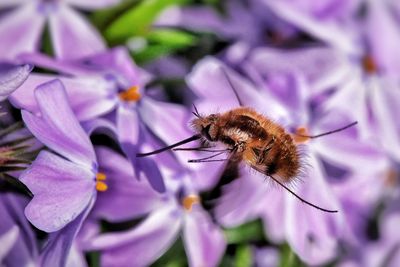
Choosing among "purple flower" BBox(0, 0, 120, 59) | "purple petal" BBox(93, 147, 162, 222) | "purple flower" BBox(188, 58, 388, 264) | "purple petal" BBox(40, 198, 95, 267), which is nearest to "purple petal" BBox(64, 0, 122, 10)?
"purple flower" BBox(0, 0, 120, 59)

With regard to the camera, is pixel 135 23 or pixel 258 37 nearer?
pixel 135 23

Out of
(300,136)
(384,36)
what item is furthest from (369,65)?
(300,136)

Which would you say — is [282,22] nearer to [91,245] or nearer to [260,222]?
[260,222]

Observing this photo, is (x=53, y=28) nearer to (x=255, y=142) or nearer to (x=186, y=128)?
(x=186, y=128)

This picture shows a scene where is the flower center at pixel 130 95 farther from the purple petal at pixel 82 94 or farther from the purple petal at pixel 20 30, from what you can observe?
the purple petal at pixel 20 30

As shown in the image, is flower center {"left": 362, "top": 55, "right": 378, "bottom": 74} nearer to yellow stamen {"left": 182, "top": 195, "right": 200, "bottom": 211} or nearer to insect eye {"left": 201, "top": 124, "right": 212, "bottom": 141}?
yellow stamen {"left": 182, "top": 195, "right": 200, "bottom": 211}

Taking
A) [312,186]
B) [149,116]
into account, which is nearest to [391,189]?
[312,186]
